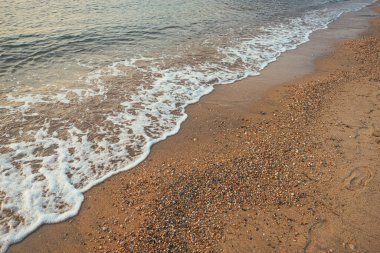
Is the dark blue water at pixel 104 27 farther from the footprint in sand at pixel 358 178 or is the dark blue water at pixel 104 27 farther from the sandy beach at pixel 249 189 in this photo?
the footprint in sand at pixel 358 178

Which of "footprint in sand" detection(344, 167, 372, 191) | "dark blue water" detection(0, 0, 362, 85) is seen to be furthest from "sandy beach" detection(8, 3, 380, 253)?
"dark blue water" detection(0, 0, 362, 85)

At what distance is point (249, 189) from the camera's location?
5.38m

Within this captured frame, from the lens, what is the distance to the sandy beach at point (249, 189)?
178 inches

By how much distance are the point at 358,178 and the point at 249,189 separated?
2070 mm

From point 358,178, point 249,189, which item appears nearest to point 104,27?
point 249,189

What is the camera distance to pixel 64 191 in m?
5.51

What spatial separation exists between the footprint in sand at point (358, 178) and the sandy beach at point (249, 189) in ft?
0.06

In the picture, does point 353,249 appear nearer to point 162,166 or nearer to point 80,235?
point 162,166

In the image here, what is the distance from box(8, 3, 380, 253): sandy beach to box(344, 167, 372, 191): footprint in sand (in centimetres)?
2

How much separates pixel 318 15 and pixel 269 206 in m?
19.7

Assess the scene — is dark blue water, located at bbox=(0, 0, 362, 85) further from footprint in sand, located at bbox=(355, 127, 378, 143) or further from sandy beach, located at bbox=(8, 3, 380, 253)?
footprint in sand, located at bbox=(355, 127, 378, 143)

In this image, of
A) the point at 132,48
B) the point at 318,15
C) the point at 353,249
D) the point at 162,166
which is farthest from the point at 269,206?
the point at 318,15

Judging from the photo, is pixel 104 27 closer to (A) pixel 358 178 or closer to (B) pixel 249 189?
(B) pixel 249 189

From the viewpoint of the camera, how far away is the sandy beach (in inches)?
178
